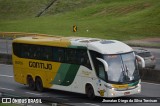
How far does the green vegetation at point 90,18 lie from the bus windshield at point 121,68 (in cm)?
3690

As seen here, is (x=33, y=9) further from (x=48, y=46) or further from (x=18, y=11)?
(x=48, y=46)

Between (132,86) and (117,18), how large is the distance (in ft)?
164

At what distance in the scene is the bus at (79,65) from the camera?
23.3 metres

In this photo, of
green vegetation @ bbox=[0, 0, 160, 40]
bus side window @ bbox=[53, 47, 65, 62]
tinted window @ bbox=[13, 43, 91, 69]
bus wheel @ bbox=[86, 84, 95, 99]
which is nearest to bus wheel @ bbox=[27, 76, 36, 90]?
tinted window @ bbox=[13, 43, 91, 69]

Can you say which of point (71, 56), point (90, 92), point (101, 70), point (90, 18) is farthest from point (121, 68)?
A: point (90, 18)

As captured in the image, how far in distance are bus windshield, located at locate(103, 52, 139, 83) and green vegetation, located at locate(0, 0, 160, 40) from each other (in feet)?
121

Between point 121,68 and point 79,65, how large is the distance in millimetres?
2527

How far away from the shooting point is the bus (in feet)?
76.5

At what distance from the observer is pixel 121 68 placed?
76.8ft

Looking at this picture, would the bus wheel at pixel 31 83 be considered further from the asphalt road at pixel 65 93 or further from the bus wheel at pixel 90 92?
the bus wheel at pixel 90 92

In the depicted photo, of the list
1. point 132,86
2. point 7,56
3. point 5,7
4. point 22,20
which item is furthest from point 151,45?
point 5,7

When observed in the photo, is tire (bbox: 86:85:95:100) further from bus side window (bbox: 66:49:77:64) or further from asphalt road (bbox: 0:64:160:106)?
bus side window (bbox: 66:49:77:64)

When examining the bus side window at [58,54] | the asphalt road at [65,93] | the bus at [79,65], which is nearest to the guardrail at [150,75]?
the asphalt road at [65,93]

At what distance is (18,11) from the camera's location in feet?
295
